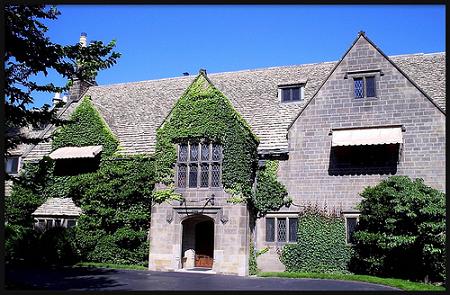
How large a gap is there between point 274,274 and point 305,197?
407cm

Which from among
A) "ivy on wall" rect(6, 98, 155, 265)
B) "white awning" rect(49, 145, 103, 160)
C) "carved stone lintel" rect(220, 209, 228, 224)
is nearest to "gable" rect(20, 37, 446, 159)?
"ivy on wall" rect(6, 98, 155, 265)

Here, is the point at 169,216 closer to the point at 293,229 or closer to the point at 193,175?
the point at 193,175

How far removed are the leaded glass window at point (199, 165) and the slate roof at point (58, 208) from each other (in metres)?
6.97

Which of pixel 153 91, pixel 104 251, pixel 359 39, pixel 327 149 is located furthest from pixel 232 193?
pixel 153 91

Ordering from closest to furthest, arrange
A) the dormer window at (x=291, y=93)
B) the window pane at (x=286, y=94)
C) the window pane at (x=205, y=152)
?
1. the window pane at (x=205, y=152)
2. the dormer window at (x=291, y=93)
3. the window pane at (x=286, y=94)

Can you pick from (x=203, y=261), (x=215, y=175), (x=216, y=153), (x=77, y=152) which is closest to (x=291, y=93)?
(x=216, y=153)

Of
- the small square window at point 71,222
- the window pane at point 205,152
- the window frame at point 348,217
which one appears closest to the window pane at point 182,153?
the window pane at point 205,152

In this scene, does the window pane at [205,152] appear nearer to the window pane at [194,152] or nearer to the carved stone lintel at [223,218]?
the window pane at [194,152]

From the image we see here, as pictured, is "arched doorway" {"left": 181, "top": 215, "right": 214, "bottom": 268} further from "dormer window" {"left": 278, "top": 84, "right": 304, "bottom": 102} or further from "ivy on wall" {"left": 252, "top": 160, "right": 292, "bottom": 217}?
"dormer window" {"left": 278, "top": 84, "right": 304, "bottom": 102}

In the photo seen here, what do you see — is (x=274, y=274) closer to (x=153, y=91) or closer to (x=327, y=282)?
(x=327, y=282)

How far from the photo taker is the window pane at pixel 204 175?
24.0m

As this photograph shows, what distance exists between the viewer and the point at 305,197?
23.9 meters

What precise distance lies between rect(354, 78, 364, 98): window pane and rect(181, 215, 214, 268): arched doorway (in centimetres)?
975

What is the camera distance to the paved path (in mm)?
17109
